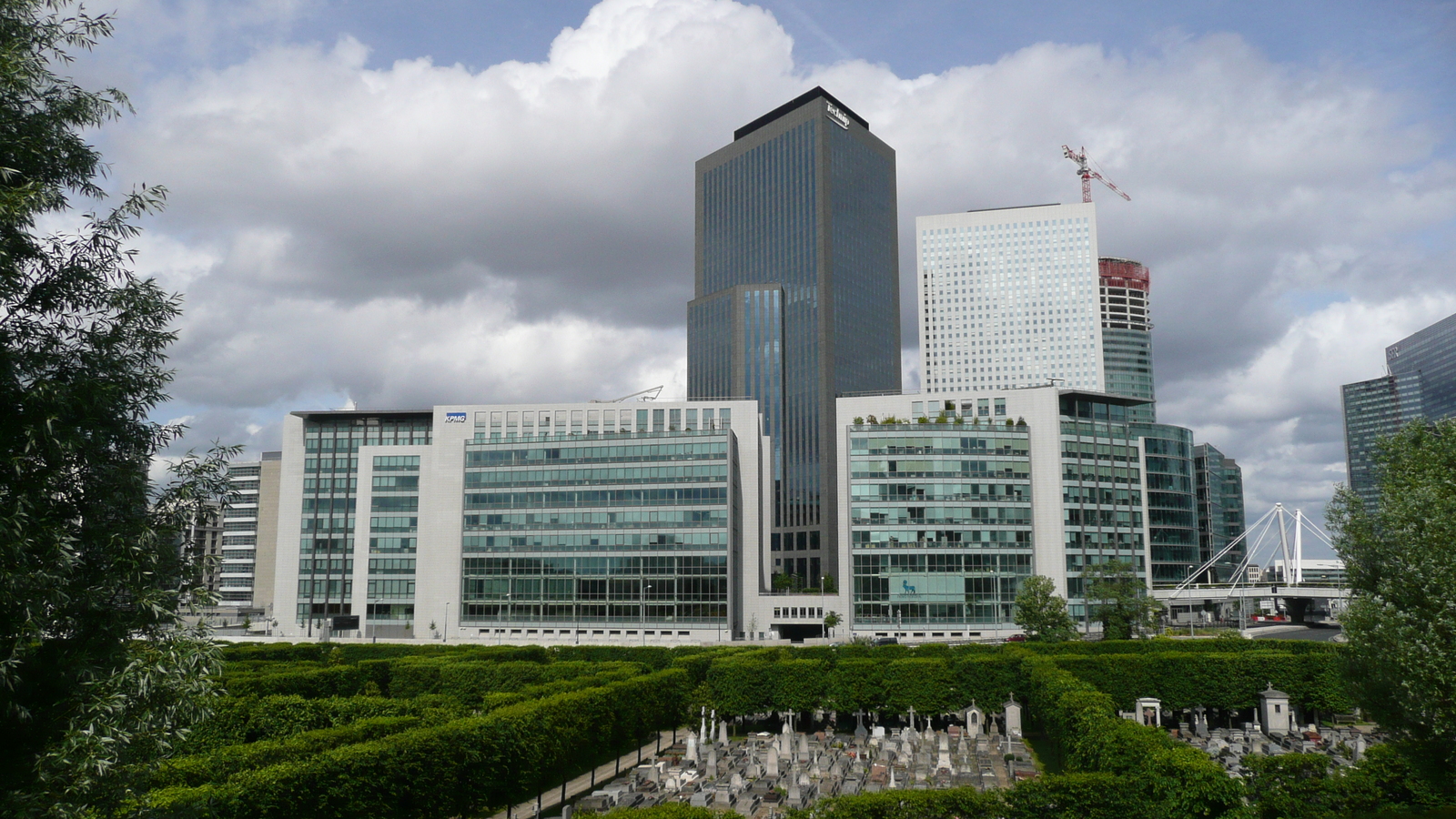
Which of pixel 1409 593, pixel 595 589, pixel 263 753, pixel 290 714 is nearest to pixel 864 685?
pixel 290 714

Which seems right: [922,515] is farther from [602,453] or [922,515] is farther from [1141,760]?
[1141,760]

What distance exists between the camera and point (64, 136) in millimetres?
19156

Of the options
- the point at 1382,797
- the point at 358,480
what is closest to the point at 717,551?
the point at 358,480

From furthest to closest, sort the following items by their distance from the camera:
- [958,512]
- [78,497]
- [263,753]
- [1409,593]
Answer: [958,512] < [263,753] < [1409,593] < [78,497]

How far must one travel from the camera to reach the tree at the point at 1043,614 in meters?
97.5

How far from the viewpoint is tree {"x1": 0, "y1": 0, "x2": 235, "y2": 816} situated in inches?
679

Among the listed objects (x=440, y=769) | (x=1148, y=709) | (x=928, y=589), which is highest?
(x=928, y=589)

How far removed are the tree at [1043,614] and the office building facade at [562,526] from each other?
45.5 metres

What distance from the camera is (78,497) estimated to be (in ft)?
62.1

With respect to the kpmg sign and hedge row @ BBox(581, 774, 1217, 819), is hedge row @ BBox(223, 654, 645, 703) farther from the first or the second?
the kpmg sign

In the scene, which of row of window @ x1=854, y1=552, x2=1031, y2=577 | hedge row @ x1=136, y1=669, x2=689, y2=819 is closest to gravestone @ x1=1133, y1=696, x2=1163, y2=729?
hedge row @ x1=136, y1=669, x2=689, y2=819

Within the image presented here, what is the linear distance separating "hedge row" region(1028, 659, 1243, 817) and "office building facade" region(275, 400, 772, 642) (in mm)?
81382

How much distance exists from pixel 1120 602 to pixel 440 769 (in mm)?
89065

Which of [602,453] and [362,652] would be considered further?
[602,453]
